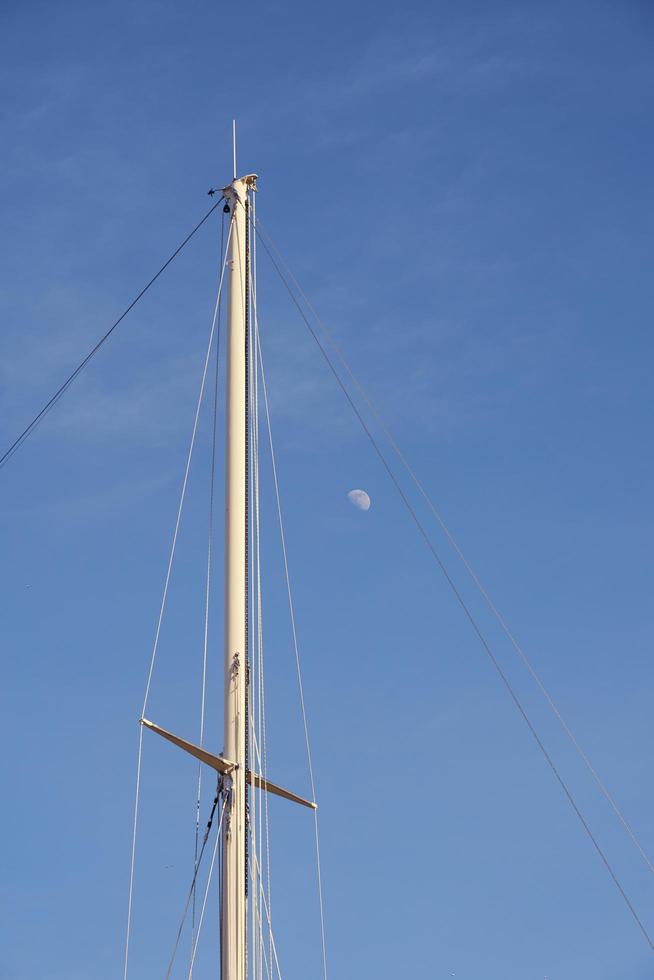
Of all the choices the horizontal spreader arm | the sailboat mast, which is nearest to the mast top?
the sailboat mast

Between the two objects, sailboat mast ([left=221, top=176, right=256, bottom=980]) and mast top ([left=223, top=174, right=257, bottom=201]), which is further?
mast top ([left=223, top=174, right=257, bottom=201])

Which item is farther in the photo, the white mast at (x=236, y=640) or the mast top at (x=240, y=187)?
the mast top at (x=240, y=187)

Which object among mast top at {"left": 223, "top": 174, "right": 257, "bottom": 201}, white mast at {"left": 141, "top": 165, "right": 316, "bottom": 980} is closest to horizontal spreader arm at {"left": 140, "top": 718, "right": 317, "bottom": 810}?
white mast at {"left": 141, "top": 165, "right": 316, "bottom": 980}

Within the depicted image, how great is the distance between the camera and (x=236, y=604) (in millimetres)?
26562

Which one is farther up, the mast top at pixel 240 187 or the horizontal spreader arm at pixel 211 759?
the mast top at pixel 240 187

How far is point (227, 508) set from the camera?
27469 millimetres

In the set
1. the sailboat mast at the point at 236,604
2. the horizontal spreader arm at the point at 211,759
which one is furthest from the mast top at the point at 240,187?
the horizontal spreader arm at the point at 211,759

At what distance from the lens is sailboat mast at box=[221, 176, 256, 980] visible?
24234 mm

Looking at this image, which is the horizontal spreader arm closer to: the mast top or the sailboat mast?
the sailboat mast

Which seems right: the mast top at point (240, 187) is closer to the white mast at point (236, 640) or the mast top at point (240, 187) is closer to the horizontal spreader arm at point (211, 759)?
the white mast at point (236, 640)

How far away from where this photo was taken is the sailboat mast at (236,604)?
24.2 meters

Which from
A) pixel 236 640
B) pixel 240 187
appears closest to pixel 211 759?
pixel 236 640

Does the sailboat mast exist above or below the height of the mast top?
below

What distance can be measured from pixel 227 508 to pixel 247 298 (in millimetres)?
4038
